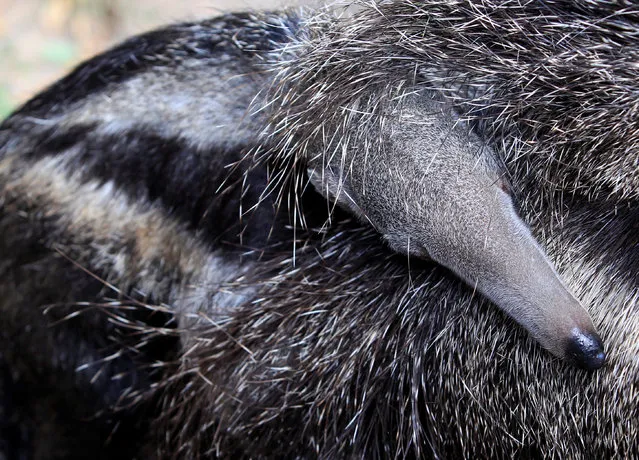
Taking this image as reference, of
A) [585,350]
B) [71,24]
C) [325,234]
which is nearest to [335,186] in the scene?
[325,234]

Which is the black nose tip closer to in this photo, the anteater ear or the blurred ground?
the anteater ear

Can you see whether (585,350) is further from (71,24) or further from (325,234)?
(71,24)

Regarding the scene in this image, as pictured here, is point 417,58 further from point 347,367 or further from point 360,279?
point 347,367

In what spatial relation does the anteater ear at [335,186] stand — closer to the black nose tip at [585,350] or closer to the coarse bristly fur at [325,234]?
the coarse bristly fur at [325,234]

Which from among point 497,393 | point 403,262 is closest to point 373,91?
point 403,262

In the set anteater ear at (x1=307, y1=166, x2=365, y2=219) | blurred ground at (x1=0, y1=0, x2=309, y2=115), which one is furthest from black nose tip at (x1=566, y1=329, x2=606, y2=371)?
blurred ground at (x1=0, y1=0, x2=309, y2=115)

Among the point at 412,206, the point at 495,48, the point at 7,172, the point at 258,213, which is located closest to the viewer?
the point at 412,206

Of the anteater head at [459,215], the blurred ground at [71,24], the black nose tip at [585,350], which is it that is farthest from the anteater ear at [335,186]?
the blurred ground at [71,24]
